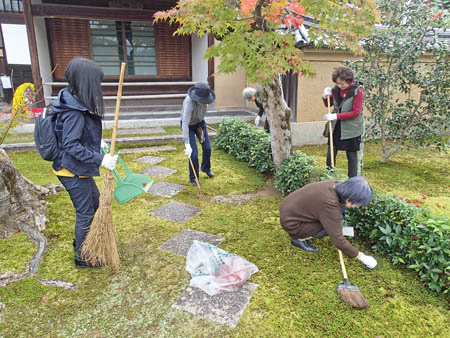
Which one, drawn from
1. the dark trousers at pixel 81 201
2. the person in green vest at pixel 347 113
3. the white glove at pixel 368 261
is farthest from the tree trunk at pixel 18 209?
the person in green vest at pixel 347 113

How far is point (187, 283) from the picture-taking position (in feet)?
8.97

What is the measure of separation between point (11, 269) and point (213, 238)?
195 cm

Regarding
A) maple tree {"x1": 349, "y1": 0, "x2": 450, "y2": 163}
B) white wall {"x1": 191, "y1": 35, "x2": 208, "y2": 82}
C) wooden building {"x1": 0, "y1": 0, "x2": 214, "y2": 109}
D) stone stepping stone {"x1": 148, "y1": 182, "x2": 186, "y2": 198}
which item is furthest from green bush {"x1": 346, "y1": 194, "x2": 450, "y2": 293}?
white wall {"x1": 191, "y1": 35, "x2": 208, "y2": 82}

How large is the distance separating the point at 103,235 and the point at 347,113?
341 cm

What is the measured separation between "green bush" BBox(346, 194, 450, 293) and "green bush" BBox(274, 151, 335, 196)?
0.65 metres

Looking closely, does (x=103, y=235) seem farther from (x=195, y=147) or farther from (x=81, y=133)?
(x=195, y=147)

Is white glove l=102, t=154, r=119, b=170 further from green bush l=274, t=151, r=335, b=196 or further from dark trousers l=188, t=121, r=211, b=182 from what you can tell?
green bush l=274, t=151, r=335, b=196

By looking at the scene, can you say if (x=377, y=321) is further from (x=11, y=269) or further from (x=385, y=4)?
(x=385, y=4)

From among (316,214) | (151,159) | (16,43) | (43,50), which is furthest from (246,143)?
(16,43)

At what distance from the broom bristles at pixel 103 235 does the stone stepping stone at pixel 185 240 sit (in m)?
0.57

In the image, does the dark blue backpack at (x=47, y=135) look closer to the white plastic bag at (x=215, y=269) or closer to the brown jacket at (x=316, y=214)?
the white plastic bag at (x=215, y=269)

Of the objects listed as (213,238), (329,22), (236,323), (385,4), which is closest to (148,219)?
(213,238)

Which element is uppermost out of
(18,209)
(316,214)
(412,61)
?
(412,61)

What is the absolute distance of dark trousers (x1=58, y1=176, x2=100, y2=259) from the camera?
2719 mm
